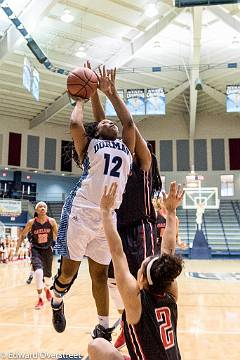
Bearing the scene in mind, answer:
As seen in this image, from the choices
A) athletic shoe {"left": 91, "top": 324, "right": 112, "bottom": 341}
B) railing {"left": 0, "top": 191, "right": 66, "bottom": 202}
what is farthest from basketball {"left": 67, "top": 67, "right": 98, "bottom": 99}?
railing {"left": 0, "top": 191, "right": 66, "bottom": 202}

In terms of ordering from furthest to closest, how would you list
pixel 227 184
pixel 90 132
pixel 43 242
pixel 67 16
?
pixel 227 184, pixel 67 16, pixel 43 242, pixel 90 132

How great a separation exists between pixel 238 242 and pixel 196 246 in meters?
2.87

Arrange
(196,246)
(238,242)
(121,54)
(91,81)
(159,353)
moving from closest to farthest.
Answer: (159,353) < (91,81) < (121,54) < (196,246) < (238,242)

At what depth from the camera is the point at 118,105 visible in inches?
128

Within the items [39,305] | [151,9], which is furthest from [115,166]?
[151,9]

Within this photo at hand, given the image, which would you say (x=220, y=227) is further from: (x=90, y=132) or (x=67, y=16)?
(x=90, y=132)

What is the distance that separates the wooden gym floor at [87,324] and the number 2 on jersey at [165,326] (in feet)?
4.99

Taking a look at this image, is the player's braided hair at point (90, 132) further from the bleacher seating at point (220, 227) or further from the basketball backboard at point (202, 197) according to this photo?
the bleacher seating at point (220, 227)

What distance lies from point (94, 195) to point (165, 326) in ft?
4.13

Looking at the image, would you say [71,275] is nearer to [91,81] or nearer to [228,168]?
[91,81]

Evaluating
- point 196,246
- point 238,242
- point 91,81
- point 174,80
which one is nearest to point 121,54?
point 174,80

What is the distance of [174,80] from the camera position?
68.9ft

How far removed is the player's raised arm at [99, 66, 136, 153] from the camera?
3.25 meters

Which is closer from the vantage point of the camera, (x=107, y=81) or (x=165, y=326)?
(x=165, y=326)
